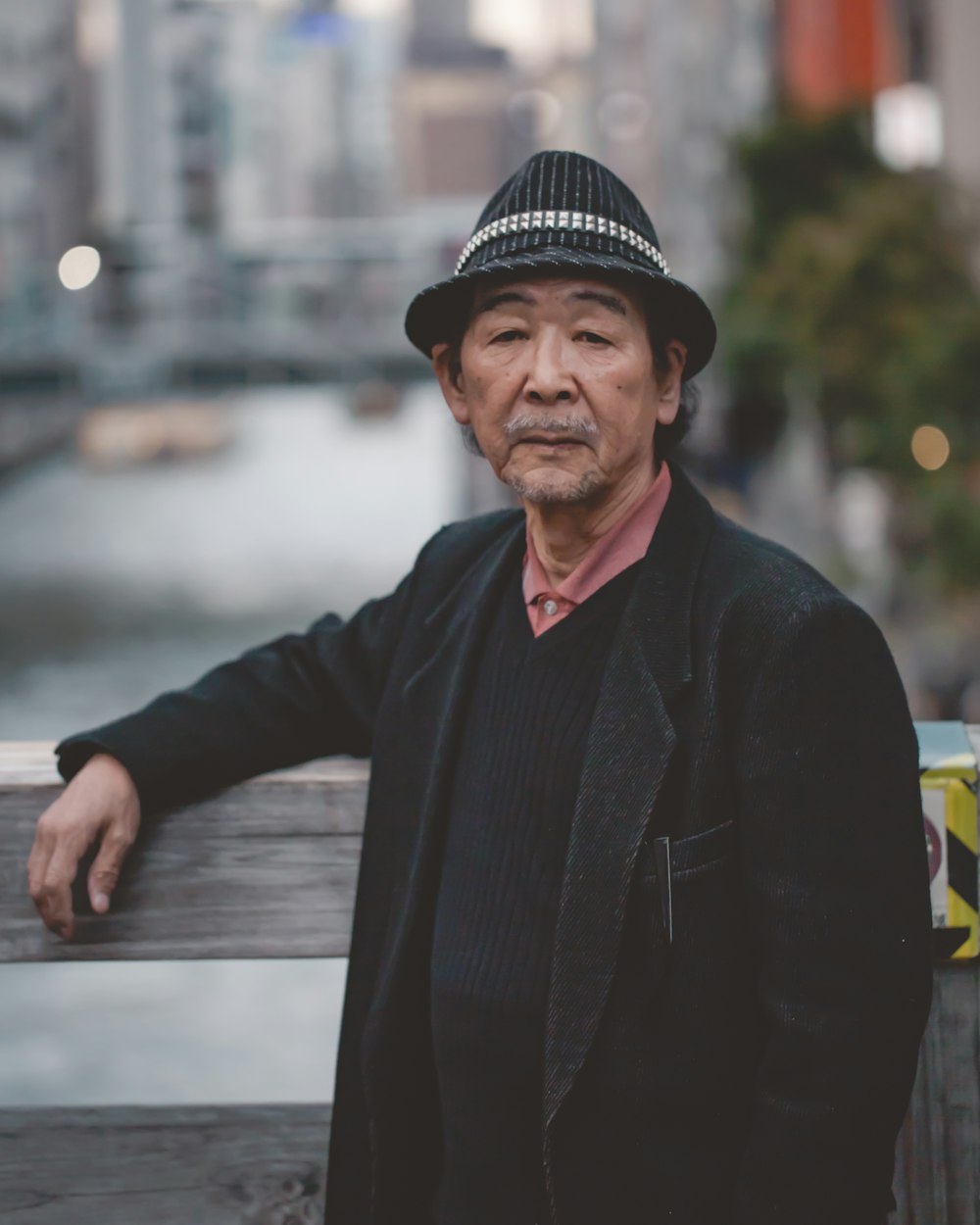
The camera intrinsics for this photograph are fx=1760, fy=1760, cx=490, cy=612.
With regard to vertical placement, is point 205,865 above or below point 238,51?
below

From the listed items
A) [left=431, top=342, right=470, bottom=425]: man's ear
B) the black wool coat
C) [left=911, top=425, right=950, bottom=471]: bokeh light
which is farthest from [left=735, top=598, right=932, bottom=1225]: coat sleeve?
[left=911, top=425, right=950, bottom=471]: bokeh light

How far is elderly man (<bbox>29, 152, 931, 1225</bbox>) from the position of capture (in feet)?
6.03

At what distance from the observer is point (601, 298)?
2.07 m

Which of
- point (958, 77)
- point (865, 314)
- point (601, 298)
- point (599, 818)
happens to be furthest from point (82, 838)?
point (958, 77)

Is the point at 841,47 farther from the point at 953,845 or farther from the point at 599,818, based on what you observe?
the point at 599,818

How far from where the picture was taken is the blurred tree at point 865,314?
12305mm

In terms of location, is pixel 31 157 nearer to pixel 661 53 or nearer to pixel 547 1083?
pixel 661 53


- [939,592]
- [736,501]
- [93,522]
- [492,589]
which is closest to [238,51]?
[93,522]

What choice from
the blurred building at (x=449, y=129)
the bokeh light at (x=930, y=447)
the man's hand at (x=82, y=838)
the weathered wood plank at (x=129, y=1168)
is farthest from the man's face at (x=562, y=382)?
the blurred building at (x=449, y=129)

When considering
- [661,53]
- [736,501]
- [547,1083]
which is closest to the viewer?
[547,1083]

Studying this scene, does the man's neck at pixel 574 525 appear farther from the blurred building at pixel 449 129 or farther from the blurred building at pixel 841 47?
the blurred building at pixel 449 129

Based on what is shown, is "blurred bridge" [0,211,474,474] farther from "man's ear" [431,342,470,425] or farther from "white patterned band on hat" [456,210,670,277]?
"white patterned band on hat" [456,210,670,277]

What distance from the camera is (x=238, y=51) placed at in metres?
126

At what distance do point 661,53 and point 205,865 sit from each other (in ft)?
284
